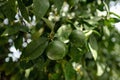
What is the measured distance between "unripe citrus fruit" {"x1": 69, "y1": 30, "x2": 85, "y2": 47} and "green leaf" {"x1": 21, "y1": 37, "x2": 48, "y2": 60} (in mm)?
98

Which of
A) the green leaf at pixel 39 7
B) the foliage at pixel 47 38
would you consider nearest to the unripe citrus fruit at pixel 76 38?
the foliage at pixel 47 38

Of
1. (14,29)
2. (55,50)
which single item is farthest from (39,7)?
(14,29)

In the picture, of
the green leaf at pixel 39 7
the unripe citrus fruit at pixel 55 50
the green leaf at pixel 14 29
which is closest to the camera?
the green leaf at pixel 39 7

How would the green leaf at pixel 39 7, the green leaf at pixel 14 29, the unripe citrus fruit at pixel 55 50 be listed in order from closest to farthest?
the green leaf at pixel 39 7, the unripe citrus fruit at pixel 55 50, the green leaf at pixel 14 29

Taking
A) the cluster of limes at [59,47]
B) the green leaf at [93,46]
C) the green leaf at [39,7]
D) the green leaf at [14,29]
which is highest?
the green leaf at [39,7]

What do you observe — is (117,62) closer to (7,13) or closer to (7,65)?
(7,65)

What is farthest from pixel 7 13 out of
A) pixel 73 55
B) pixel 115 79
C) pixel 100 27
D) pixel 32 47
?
pixel 115 79

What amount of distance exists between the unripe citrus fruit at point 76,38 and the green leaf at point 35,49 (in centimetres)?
10

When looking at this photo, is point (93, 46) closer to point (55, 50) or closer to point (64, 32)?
point (64, 32)

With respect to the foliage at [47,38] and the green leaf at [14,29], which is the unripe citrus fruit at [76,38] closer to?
the foliage at [47,38]

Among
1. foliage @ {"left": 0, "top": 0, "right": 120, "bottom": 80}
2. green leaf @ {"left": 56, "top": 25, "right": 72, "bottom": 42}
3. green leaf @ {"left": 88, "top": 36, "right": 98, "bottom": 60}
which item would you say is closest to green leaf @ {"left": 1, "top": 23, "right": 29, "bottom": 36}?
foliage @ {"left": 0, "top": 0, "right": 120, "bottom": 80}

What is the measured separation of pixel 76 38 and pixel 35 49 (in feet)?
0.46

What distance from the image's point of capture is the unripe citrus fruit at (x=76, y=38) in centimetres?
108

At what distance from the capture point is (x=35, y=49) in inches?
40.5
